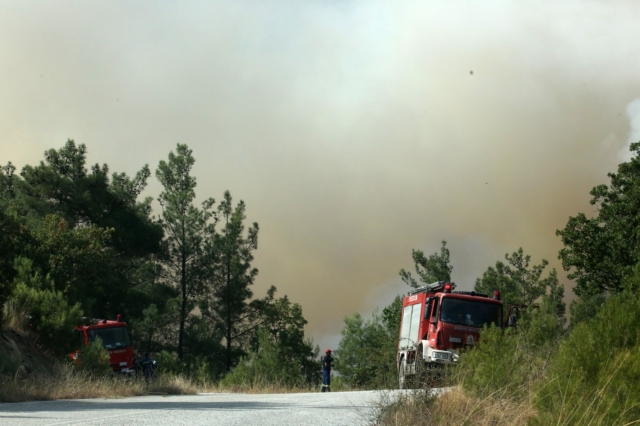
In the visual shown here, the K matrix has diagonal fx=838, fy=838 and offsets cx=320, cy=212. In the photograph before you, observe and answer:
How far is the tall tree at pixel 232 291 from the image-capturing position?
210ft

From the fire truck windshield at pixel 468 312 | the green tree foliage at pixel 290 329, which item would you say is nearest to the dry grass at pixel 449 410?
the fire truck windshield at pixel 468 312

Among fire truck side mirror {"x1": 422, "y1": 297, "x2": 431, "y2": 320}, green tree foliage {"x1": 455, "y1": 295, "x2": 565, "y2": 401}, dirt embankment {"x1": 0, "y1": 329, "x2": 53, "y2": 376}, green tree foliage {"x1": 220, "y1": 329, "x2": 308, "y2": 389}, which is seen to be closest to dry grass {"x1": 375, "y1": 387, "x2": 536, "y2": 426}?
green tree foliage {"x1": 455, "y1": 295, "x2": 565, "y2": 401}

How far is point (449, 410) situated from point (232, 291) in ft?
178

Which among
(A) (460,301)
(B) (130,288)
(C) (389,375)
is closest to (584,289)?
(A) (460,301)

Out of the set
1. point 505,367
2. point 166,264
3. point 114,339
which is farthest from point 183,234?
point 505,367

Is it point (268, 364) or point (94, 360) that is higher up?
point (268, 364)

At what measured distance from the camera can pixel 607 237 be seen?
36688 mm

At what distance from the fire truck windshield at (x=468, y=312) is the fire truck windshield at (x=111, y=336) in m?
16.1

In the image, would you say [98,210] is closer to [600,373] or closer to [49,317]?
[49,317]

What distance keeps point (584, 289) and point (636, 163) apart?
639cm

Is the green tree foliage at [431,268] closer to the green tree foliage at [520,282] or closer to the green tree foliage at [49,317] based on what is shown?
the green tree foliage at [520,282]

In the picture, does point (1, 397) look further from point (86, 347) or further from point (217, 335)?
point (217, 335)

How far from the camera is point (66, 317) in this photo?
98.3ft

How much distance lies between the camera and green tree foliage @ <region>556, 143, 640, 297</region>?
36.0 meters
